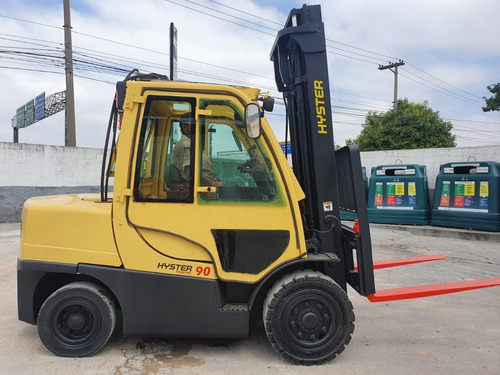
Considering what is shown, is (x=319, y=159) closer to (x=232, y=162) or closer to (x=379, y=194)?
(x=232, y=162)

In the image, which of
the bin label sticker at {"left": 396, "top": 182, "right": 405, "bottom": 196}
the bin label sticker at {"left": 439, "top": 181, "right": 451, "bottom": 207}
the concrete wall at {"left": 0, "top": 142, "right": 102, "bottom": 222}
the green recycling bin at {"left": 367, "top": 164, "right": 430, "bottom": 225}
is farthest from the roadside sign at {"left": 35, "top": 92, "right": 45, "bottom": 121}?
the bin label sticker at {"left": 439, "top": 181, "right": 451, "bottom": 207}

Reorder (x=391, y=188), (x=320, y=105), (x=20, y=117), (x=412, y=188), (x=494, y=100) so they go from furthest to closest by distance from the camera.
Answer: (x=20, y=117) → (x=494, y=100) → (x=391, y=188) → (x=412, y=188) → (x=320, y=105)

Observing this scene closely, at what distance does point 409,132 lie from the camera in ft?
68.7

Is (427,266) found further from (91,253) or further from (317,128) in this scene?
(91,253)

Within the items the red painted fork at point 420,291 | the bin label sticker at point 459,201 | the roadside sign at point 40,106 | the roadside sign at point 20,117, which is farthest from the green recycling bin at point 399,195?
the roadside sign at point 20,117

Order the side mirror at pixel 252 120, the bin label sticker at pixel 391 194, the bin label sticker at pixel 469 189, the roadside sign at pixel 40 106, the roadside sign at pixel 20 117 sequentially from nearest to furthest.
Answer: the side mirror at pixel 252 120 → the bin label sticker at pixel 469 189 → the bin label sticker at pixel 391 194 → the roadside sign at pixel 40 106 → the roadside sign at pixel 20 117

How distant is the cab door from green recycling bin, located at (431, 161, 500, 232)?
7.35m

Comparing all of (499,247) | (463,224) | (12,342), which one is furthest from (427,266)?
(12,342)

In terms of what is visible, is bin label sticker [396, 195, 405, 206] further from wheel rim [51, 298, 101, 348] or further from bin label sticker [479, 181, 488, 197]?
wheel rim [51, 298, 101, 348]

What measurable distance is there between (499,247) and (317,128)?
679cm

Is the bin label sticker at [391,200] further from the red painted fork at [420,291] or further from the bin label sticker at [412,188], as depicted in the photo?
the red painted fork at [420,291]

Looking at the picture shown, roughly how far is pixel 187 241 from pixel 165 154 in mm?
770

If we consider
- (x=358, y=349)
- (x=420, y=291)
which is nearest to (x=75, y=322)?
(x=358, y=349)

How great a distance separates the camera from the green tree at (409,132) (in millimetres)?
20906
